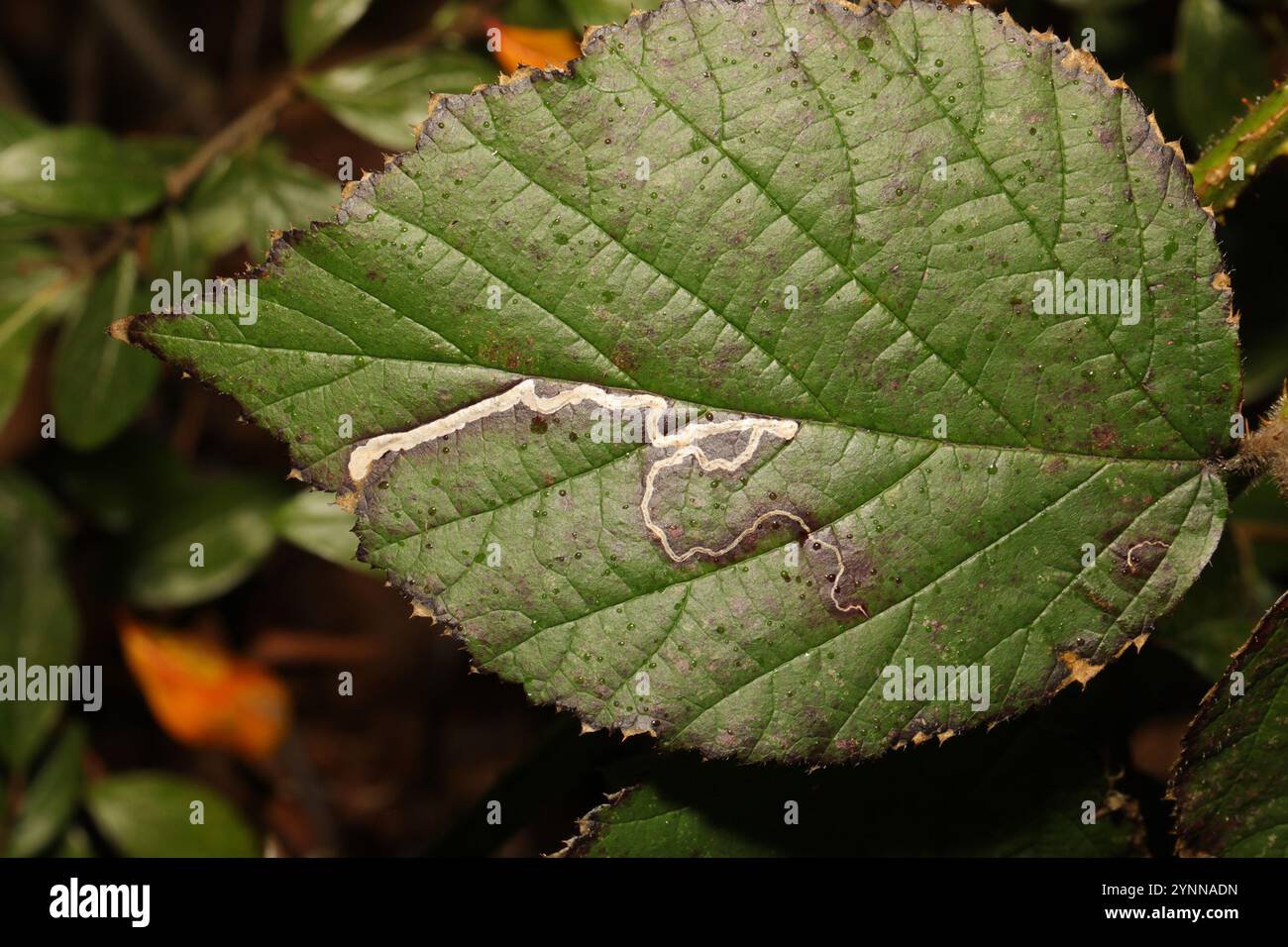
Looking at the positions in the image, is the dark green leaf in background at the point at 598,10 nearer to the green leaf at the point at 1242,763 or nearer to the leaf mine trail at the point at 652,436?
the leaf mine trail at the point at 652,436

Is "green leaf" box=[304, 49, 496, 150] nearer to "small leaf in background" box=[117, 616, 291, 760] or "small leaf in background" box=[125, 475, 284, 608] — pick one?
"small leaf in background" box=[125, 475, 284, 608]

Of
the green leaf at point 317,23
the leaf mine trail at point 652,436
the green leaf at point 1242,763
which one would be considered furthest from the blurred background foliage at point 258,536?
the leaf mine trail at point 652,436

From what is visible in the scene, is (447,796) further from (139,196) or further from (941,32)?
(941,32)

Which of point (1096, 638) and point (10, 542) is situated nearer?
point (1096, 638)

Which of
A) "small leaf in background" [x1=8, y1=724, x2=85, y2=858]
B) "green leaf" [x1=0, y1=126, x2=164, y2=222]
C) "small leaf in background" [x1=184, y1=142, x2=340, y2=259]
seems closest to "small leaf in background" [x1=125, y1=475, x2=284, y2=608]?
"small leaf in background" [x1=8, y1=724, x2=85, y2=858]

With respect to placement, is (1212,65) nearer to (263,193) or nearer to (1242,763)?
(1242,763)

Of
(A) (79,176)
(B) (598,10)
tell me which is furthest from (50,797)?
(B) (598,10)

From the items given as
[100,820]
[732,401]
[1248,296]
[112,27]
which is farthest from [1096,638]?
[112,27]
